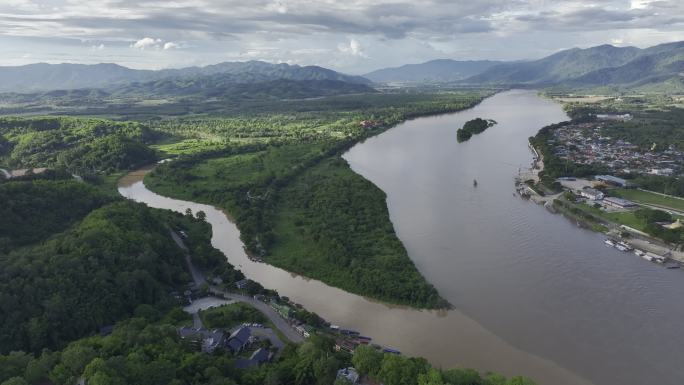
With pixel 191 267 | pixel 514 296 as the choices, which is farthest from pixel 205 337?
pixel 514 296

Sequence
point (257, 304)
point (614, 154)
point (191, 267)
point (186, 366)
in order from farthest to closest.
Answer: point (614, 154)
point (191, 267)
point (257, 304)
point (186, 366)

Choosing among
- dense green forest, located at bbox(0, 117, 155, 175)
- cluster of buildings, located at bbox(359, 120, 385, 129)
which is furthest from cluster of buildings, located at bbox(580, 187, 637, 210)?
dense green forest, located at bbox(0, 117, 155, 175)

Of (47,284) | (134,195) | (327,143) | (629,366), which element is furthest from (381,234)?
(327,143)

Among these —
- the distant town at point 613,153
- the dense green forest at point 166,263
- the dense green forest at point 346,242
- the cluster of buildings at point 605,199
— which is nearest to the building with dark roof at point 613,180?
the distant town at point 613,153

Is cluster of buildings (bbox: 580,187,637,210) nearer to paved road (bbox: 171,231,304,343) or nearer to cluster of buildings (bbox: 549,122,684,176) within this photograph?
cluster of buildings (bbox: 549,122,684,176)

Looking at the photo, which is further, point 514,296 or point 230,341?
point 514,296

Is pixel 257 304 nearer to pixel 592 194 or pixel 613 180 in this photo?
pixel 592 194
